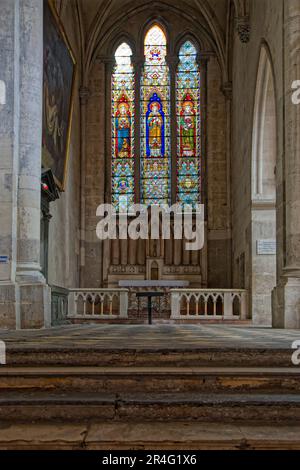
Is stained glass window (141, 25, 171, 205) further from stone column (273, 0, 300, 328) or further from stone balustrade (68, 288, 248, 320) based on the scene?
stone column (273, 0, 300, 328)

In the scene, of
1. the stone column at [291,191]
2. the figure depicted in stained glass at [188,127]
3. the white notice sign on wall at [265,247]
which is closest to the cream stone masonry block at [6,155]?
the stone column at [291,191]

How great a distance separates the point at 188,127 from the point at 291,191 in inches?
478

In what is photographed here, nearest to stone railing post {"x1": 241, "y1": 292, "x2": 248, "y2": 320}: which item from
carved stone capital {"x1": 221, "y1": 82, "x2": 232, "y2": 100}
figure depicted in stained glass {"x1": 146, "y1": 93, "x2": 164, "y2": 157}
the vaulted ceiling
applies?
figure depicted in stained glass {"x1": 146, "y1": 93, "x2": 164, "y2": 157}

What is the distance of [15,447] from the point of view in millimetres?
3230

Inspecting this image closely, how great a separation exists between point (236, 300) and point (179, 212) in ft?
14.8

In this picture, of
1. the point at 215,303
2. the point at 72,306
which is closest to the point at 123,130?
the point at 72,306

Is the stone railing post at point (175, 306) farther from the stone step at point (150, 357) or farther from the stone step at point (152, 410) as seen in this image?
the stone step at point (152, 410)

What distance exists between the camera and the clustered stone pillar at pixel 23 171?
9.31 meters

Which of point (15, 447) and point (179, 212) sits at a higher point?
point (179, 212)

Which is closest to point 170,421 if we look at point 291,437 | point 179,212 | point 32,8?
point 291,437

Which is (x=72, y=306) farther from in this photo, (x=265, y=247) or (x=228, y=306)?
(x=265, y=247)

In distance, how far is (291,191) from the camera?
389 inches

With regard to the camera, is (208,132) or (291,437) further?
(208,132)

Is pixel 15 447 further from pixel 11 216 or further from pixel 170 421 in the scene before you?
pixel 11 216
